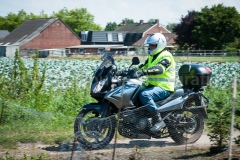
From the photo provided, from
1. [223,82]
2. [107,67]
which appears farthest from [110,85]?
[223,82]

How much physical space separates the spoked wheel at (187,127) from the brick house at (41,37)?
2402 inches

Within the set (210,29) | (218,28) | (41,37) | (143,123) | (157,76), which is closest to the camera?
(143,123)

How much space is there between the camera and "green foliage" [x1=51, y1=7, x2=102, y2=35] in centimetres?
10144

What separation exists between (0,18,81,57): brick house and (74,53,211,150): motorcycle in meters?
60.9

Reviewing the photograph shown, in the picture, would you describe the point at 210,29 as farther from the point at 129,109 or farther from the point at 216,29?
the point at 129,109

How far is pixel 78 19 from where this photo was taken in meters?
102

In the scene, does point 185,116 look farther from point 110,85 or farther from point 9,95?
point 9,95

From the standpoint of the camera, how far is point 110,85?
791 cm

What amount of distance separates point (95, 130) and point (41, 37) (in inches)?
2526

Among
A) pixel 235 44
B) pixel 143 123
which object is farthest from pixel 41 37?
pixel 143 123

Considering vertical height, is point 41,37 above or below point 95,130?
above

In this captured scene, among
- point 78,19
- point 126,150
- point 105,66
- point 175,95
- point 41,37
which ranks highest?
point 78,19

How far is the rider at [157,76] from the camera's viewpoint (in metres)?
7.86

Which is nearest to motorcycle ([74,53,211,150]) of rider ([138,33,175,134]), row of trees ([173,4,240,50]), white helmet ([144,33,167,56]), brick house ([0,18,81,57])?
rider ([138,33,175,134])
